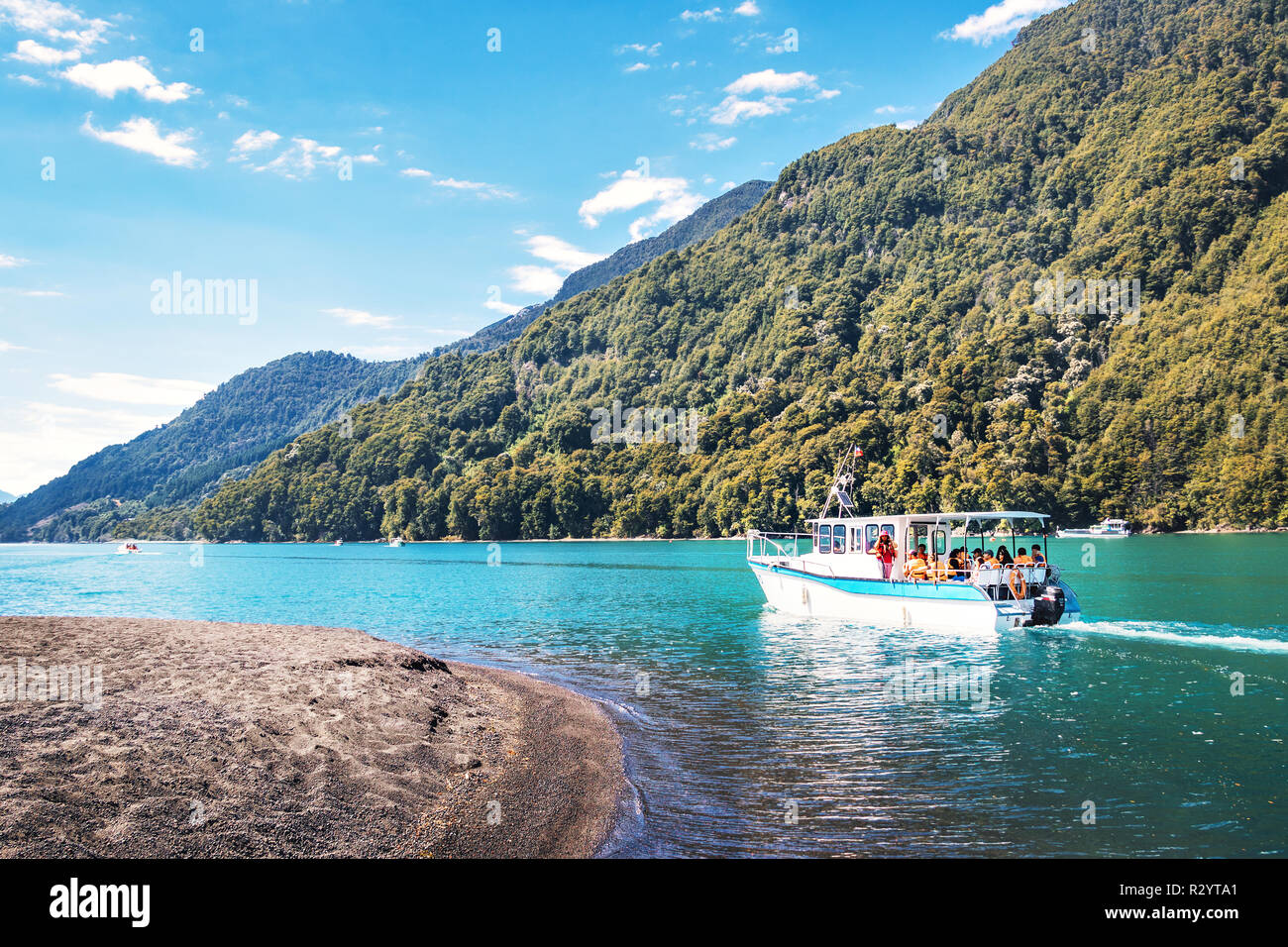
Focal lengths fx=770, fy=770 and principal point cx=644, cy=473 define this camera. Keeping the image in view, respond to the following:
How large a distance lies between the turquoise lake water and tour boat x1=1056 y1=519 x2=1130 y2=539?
80.0m

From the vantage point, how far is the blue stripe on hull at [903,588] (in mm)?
35531

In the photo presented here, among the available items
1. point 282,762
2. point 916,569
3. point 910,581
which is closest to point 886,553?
point 916,569

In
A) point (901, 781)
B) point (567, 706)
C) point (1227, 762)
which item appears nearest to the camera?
point (901, 781)

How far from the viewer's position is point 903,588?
37875 mm

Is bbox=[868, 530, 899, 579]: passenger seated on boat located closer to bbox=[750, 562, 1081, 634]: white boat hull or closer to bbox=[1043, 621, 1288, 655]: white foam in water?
bbox=[750, 562, 1081, 634]: white boat hull

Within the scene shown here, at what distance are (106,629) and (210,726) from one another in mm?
13281

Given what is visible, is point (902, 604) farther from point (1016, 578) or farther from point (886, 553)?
point (1016, 578)

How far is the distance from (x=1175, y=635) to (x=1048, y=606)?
4.72 metres

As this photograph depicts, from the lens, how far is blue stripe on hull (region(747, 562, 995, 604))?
117ft

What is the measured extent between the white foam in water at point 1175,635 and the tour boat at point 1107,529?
102856 mm

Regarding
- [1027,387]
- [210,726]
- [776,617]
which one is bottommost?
[776,617]
